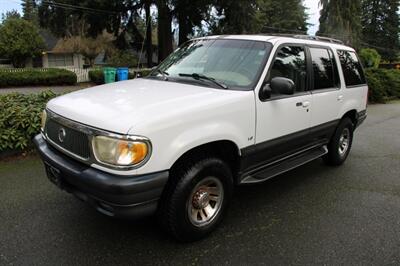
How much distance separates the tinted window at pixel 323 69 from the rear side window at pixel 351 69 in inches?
15.4

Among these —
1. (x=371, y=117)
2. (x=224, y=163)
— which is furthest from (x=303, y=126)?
(x=371, y=117)

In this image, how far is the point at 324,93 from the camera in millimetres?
4699

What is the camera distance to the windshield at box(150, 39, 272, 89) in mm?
3707

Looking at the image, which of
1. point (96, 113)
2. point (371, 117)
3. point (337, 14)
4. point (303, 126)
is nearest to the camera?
point (96, 113)

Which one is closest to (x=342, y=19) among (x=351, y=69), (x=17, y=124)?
(x=351, y=69)

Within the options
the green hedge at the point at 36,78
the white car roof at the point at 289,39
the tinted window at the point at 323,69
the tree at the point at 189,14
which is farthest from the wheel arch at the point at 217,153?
the tree at the point at 189,14

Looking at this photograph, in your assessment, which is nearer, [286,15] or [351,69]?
[351,69]

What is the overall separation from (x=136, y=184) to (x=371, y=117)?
10.4 m

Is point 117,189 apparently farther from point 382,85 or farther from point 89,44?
point 89,44

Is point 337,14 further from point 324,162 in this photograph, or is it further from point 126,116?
point 126,116

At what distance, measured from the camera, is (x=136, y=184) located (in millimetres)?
2686

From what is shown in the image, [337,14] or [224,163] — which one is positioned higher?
[337,14]

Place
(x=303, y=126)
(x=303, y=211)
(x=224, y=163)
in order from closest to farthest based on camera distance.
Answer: (x=224, y=163)
(x=303, y=211)
(x=303, y=126)

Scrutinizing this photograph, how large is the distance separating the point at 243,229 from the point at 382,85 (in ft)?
48.0
